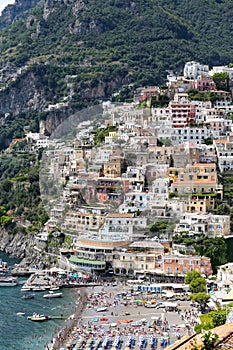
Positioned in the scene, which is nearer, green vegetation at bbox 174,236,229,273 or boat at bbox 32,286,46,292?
boat at bbox 32,286,46,292

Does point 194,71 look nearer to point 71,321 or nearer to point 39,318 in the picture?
point 39,318

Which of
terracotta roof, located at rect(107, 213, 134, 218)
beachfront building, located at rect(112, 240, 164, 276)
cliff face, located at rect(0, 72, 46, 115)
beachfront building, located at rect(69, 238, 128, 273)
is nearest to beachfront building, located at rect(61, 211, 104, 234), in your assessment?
terracotta roof, located at rect(107, 213, 134, 218)

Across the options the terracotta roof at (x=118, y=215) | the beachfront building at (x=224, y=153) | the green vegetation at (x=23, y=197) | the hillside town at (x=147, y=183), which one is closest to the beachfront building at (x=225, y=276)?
the hillside town at (x=147, y=183)

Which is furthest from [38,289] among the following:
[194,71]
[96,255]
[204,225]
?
[194,71]

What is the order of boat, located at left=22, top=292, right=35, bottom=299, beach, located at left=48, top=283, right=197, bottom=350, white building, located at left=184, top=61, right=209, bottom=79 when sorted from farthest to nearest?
1. white building, located at left=184, top=61, right=209, bottom=79
2. boat, located at left=22, top=292, right=35, bottom=299
3. beach, located at left=48, top=283, right=197, bottom=350

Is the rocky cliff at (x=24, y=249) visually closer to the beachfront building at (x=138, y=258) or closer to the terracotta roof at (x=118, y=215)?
the terracotta roof at (x=118, y=215)

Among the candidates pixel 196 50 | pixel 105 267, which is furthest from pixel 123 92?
pixel 105 267

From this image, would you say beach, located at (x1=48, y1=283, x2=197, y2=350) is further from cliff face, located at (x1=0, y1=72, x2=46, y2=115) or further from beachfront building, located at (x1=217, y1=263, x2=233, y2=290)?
cliff face, located at (x1=0, y1=72, x2=46, y2=115)
